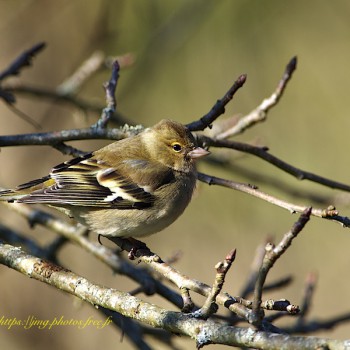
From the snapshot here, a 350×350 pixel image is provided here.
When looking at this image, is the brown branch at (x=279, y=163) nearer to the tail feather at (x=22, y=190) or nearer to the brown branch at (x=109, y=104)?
the brown branch at (x=109, y=104)

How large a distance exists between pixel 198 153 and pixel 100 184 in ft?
2.71

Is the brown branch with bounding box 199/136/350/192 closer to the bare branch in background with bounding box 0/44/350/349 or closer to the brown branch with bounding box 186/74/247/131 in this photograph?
the bare branch in background with bounding box 0/44/350/349

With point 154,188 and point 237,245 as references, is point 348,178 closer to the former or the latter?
point 237,245

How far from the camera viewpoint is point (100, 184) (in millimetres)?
4758

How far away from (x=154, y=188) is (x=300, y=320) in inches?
60.8

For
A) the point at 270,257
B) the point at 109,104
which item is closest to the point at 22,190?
the point at 109,104

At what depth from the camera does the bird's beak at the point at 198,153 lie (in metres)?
4.70

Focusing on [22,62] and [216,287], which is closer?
[216,287]

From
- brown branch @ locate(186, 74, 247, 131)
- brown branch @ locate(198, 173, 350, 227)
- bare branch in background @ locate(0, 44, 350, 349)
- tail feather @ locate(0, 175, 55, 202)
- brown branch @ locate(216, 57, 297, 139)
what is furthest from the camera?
tail feather @ locate(0, 175, 55, 202)

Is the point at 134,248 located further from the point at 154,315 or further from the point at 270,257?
the point at 270,257

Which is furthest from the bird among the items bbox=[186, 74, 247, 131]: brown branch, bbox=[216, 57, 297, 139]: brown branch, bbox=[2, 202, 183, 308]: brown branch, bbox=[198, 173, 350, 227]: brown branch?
bbox=[198, 173, 350, 227]: brown branch

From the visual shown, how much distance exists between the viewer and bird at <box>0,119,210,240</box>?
4.55 meters

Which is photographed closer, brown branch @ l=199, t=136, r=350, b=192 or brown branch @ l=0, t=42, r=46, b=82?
brown branch @ l=199, t=136, r=350, b=192

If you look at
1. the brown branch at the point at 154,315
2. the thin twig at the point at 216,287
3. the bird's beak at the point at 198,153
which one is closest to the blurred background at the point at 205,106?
the bird's beak at the point at 198,153
